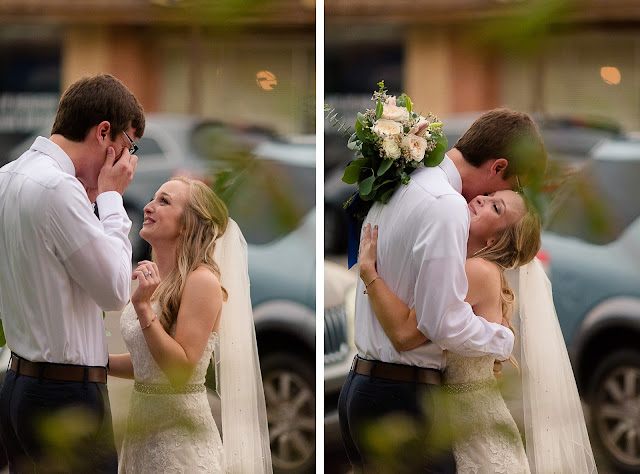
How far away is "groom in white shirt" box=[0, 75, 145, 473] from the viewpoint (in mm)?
1950

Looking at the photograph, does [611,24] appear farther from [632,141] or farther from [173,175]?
[173,175]

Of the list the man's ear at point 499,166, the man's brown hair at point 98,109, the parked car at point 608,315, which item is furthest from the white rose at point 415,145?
the man's brown hair at point 98,109

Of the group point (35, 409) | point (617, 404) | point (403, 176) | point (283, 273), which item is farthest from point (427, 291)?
point (35, 409)

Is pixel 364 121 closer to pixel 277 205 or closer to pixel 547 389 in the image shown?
pixel 277 205

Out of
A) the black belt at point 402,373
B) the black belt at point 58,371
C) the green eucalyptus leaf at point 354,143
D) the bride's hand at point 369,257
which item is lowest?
the black belt at point 402,373

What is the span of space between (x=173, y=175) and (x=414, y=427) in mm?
1157

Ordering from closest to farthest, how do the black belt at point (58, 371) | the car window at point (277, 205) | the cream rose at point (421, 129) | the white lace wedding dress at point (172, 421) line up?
the black belt at point (58, 371) → the white lace wedding dress at point (172, 421) → the cream rose at point (421, 129) → the car window at point (277, 205)

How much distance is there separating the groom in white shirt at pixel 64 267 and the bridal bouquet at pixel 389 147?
2.51 ft

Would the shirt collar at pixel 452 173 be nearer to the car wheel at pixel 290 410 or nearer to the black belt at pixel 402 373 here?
the black belt at pixel 402 373

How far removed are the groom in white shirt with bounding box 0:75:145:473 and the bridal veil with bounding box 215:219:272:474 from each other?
0.46 m

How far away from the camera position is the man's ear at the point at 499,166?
211 cm

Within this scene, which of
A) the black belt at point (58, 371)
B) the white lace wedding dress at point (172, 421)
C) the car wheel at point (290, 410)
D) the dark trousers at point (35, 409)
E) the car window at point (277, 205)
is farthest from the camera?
the car wheel at point (290, 410)

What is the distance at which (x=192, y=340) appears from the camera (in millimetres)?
2254

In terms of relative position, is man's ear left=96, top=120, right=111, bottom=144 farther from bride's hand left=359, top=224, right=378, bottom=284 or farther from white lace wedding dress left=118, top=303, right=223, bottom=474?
bride's hand left=359, top=224, right=378, bottom=284
